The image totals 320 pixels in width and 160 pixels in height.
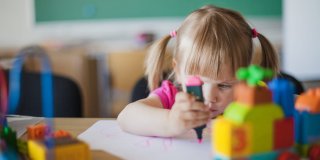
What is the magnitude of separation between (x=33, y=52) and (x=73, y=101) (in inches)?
24.3

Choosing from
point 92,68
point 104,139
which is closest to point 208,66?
point 104,139

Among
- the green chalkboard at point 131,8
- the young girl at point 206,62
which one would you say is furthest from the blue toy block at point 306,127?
the green chalkboard at point 131,8

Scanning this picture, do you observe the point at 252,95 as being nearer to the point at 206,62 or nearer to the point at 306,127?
the point at 306,127

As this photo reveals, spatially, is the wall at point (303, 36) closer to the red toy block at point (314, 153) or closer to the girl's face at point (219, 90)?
the girl's face at point (219, 90)

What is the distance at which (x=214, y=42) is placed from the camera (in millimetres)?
865

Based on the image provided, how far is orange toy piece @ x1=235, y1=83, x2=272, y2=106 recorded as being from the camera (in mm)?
435

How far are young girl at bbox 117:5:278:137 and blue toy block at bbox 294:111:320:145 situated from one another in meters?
0.24

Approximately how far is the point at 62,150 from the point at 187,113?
0.20 m

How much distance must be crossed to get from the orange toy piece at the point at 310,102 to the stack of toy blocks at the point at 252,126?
83mm

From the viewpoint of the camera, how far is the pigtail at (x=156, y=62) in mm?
1034

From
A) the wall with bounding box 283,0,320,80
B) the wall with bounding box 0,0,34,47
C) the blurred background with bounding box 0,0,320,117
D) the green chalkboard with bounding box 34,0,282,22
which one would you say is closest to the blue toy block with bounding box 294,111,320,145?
the wall with bounding box 283,0,320,80

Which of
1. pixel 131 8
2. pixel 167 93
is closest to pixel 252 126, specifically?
pixel 167 93

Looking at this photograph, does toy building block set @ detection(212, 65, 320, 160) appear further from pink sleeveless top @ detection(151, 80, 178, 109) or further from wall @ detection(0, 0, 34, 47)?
wall @ detection(0, 0, 34, 47)

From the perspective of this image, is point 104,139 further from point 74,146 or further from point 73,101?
point 73,101
